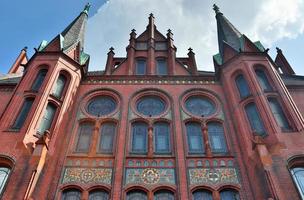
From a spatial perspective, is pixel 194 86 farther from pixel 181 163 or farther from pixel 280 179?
pixel 280 179

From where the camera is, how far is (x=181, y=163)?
12.5 meters

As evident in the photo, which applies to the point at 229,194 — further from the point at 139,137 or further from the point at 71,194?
the point at 71,194

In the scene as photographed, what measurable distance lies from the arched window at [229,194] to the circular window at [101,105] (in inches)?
264

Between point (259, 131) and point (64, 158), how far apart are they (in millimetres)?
8300

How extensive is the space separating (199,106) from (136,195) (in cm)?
600

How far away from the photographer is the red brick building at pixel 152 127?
1150cm

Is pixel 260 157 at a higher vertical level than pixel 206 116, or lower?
lower

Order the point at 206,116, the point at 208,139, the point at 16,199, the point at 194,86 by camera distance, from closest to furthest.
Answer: the point at 16,199 < the point at 208,139 < the point at 206,116 < the point at 194,86

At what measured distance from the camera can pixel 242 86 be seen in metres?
15.7

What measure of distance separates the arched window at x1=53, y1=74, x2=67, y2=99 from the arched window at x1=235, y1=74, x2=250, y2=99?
8891 mm

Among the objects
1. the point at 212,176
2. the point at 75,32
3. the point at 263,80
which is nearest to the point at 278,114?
the point at 263,80

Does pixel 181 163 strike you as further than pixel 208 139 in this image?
No

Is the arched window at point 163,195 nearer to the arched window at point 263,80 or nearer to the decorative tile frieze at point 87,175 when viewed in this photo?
the decorative tile frieze at point 87,175

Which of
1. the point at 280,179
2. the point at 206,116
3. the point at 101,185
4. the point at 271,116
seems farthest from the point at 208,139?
the point at 101,185
